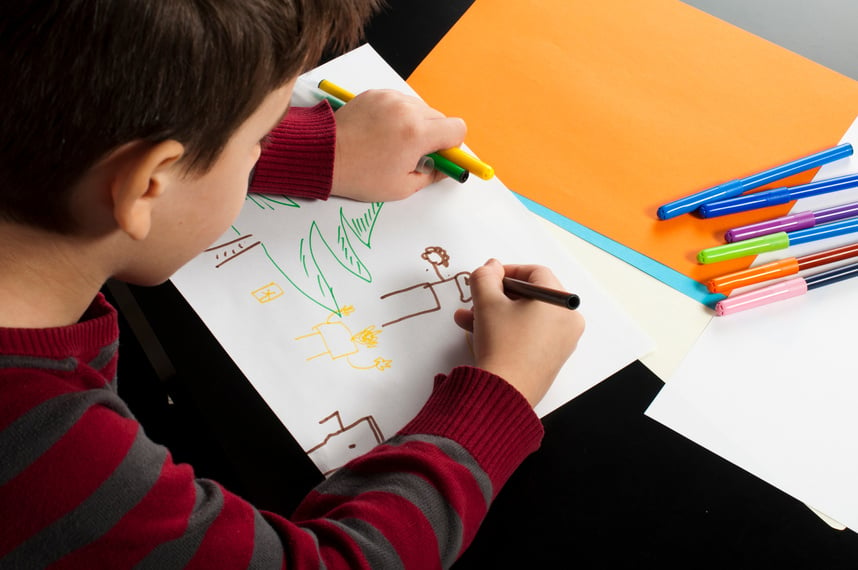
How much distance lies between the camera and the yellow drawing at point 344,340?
612 millimetres

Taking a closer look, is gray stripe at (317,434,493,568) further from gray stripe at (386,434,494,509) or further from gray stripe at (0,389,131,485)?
gray stripe at (0,389,131,485)

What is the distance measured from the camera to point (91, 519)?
0.44 metres

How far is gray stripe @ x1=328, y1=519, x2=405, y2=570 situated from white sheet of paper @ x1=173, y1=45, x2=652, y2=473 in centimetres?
6

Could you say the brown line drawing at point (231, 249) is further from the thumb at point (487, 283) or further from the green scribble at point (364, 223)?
the thumb at point (487, 283)

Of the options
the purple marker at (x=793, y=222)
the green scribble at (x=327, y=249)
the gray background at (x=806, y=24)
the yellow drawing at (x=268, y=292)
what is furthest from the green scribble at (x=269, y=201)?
the gray background at (x=806, y=24)

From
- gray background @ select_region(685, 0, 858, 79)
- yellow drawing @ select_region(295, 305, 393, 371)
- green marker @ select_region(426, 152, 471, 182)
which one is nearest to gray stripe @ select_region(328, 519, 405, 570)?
yellow drawing @ select_region(295, 305, 393, 371)

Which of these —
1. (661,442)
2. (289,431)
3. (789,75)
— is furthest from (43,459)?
Answer: (789,75)

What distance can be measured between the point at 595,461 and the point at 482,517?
10 centimetres

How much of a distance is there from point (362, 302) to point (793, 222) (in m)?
0.41

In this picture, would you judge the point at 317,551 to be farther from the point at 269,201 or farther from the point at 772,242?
the point at 772,242

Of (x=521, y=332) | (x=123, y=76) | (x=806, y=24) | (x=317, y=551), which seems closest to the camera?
(x=123, y=76)

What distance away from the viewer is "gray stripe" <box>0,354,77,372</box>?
46 centimetres

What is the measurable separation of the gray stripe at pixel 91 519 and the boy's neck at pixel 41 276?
0.13 meters

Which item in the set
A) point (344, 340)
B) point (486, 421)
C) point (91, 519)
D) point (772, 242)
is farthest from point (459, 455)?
point (772, 242)
